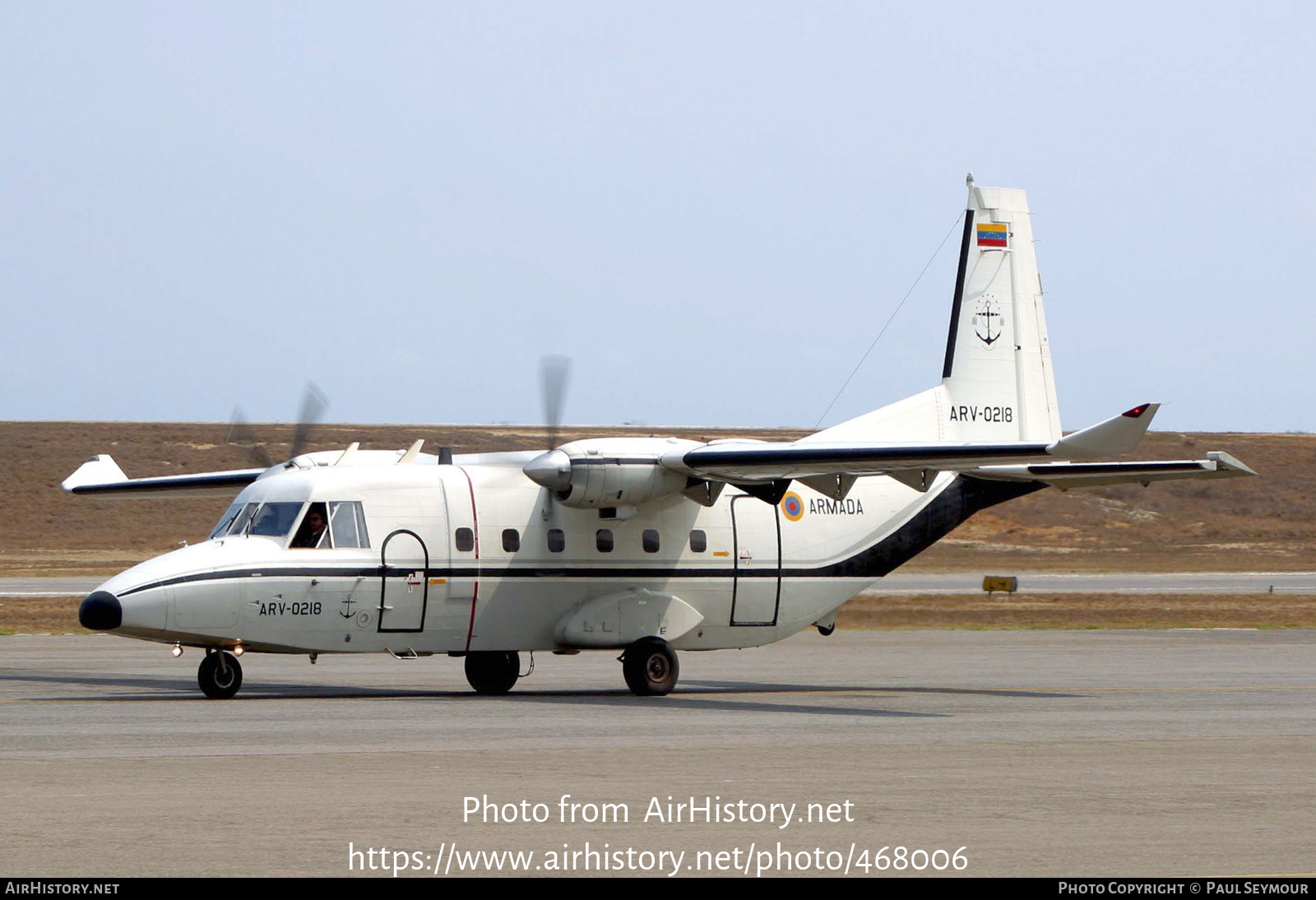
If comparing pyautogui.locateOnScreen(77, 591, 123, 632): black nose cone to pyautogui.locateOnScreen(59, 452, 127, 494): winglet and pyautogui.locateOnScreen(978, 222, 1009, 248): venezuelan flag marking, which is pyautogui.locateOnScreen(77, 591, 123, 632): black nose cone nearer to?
pyautogui.locateOnScreen(59, 452, 127, 494): winglet

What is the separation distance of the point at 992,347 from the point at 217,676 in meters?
12.7

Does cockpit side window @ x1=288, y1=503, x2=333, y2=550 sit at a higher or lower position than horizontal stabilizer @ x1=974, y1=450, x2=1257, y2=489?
lower

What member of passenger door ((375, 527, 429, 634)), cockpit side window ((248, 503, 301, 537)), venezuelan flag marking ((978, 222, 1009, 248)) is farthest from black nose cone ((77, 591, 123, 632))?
A: venezuelan flag marking ((978, 222, 1009, 248))

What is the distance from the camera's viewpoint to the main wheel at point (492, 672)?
71.9 feet

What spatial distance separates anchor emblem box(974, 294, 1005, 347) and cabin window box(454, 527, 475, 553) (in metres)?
9.03

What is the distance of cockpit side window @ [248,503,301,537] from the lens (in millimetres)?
19922

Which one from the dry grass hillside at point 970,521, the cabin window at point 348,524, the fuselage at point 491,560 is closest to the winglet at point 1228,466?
the fuselage at point 491,560

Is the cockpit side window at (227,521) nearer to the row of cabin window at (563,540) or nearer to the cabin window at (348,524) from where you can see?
the cabin window at (348,524)

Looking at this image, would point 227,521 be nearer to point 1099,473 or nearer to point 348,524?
point 348,524

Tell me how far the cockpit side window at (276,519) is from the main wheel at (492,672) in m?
3.37

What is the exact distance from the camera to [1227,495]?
318 ft

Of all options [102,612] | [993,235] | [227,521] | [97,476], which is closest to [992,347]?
[993,235]
